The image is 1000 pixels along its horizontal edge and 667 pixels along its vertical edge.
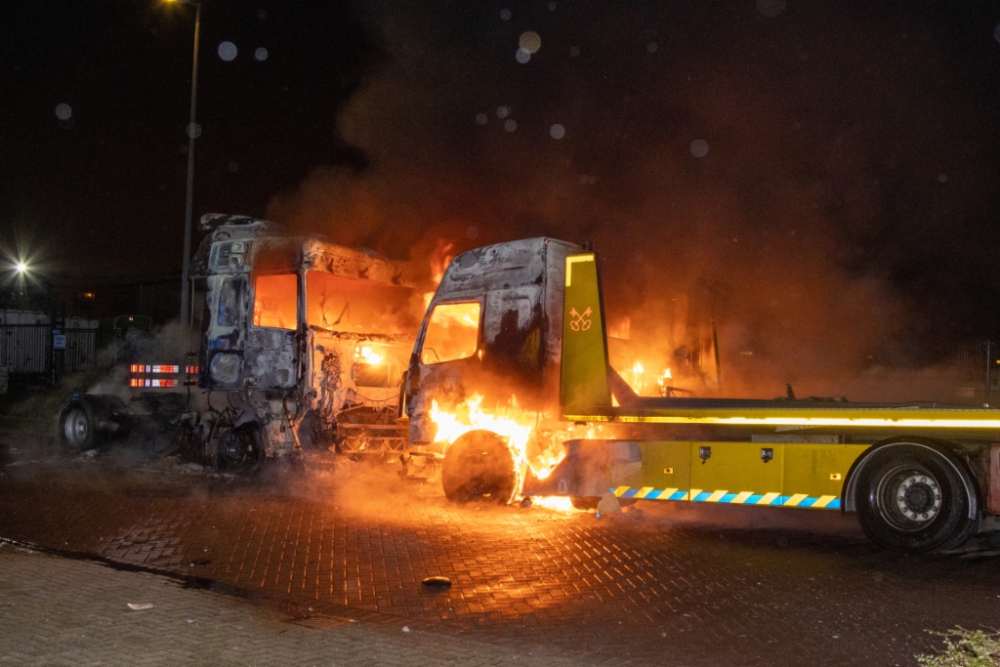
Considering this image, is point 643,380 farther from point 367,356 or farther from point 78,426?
point 78,426

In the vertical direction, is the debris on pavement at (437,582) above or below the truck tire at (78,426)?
below

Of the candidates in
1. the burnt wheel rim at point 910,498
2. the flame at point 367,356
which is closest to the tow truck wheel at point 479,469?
the flame at point 367,356

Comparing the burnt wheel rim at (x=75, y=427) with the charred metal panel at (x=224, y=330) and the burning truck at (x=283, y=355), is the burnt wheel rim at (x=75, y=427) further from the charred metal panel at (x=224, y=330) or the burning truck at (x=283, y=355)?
the charred metal panel at (x=224, y=330)

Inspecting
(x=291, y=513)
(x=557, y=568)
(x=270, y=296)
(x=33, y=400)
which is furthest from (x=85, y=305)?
(x=557, y=568)

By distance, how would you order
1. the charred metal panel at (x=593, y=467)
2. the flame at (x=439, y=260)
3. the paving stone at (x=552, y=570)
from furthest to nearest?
1. the flame at (x=439, y=260)
2. the charred metal panel at (x=593, y=467)
3. the paving stone at (x=552, y=570)

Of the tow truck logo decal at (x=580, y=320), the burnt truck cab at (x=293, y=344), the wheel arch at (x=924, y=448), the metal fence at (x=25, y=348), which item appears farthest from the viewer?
the metal fence at (x=25, y=348)

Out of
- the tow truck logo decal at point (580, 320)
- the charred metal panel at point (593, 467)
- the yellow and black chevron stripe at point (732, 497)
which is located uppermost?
the tow truck logo decal at point (580, 320)

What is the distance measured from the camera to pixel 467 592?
566 cm

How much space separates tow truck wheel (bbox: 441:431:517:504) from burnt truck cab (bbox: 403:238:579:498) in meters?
0.01

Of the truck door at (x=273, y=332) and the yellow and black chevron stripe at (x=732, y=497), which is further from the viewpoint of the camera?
the truck door at (x=273, y=332)

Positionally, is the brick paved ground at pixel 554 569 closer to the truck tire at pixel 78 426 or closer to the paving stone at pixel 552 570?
the paving stone at pixel 552 570

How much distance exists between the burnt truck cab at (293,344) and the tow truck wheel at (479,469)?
1.58 m

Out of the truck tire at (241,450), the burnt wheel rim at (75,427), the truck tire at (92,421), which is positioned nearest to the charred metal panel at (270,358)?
the truck tire at (241,450)

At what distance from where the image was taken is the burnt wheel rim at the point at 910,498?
6.68 m
